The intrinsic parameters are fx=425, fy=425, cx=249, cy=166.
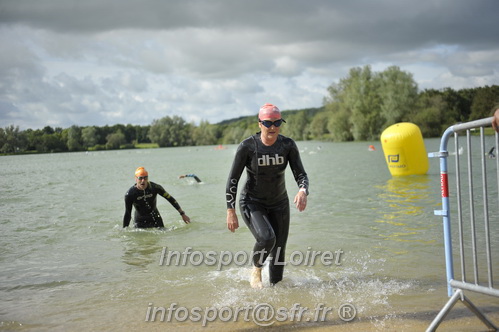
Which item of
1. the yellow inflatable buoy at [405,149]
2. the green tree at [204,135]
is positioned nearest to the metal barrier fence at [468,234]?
the yellow inflatable buoy at [405,149]

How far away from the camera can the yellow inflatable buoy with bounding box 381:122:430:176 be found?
60.4 ft

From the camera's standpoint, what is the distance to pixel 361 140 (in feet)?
287

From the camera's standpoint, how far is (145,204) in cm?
980

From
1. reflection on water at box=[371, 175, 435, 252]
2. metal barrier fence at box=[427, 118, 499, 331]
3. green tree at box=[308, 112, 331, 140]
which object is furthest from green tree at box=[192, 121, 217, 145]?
metal barrier fence at box=[427, 118, 499, 331]

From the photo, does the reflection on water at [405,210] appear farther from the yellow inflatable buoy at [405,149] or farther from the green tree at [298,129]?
the green tree at [298,129]

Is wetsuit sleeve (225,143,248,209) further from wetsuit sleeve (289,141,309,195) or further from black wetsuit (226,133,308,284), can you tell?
wetsuit sleeve (289,141,309,195)

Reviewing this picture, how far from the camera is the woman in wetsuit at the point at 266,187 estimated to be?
516cm

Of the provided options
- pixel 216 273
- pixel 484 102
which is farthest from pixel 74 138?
pixel 216 273

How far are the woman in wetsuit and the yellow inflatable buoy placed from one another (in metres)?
14.3

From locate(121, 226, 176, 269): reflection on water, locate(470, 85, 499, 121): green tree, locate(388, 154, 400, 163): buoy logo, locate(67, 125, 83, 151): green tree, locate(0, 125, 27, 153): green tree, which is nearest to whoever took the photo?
locate(121, 226, 176, 269): reflection on water

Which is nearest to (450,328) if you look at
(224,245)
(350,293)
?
(350,293)

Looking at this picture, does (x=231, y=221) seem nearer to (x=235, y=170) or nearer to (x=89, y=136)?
(x=235, y=170)

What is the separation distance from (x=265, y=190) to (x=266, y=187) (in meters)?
0.04

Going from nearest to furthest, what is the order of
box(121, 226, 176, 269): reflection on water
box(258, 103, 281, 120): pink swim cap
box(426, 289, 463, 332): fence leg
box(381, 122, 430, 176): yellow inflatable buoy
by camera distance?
box(426, 289, 463, 332): fence leg → box(258, 103, 281, 120): pink swim cap → box(121, 226, 176, 269): reflection on water → box(381, 122, 430, 176): yellow inflatable buoy
